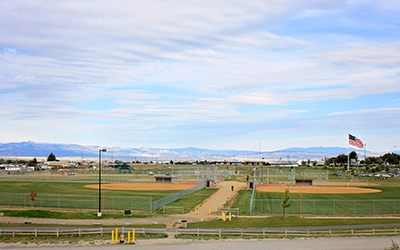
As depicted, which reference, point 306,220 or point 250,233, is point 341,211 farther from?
point 250,233

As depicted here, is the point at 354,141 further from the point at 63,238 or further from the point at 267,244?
the point at 63,238

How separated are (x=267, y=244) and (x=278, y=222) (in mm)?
10881

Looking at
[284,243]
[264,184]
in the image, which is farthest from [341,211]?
[264,184]

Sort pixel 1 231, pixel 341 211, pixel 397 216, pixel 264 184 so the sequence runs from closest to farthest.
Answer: pixel 1 231
pixel 397 216
pixel 341 211
pixel 264 184

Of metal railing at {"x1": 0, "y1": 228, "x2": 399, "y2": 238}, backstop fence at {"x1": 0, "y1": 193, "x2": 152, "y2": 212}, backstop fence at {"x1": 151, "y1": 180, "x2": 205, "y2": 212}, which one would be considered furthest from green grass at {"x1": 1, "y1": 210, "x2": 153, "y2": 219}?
metal railing at {"x1": 0, "y1": 228, "x2": 399, "y2": 238}

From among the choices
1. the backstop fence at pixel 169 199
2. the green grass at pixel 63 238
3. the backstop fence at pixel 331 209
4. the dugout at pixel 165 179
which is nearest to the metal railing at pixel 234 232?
the green grass at pixel 63 238

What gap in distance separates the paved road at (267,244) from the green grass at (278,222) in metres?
7.16

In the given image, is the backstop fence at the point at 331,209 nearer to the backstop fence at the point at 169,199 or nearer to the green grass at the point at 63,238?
the backstop fence at the point at 169,199

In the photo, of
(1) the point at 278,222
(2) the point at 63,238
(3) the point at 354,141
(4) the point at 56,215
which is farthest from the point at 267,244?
(3) the point at 354,141

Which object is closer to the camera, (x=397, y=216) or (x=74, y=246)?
(x=74, y=246)

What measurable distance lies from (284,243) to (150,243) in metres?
10.9

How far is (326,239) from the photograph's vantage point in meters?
30.9

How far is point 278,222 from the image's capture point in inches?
1540

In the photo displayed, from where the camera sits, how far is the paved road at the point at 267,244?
27.6m
